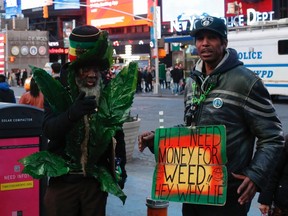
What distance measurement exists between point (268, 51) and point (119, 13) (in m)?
49.9

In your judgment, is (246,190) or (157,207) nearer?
(246,190)

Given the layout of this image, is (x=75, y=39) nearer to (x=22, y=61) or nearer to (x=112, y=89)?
(x=112, y=89)

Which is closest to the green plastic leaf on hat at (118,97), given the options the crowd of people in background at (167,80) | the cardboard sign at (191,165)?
the cardboard sign at (191,165)

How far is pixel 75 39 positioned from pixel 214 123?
3.28ft

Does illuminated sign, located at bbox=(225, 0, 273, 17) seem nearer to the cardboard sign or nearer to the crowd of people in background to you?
the crowd of people in background

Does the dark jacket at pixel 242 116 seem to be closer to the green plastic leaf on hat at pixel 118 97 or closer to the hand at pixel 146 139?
the hand at pixel 146 139

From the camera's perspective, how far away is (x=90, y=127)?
10.9 feet

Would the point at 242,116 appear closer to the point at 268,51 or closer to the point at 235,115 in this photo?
the point at 235,115

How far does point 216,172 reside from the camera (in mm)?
2938

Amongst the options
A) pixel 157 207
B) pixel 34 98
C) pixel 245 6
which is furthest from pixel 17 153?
pixel 245 6

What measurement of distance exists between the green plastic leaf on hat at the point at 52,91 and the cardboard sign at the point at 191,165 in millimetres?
600

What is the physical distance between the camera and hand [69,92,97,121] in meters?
3.05

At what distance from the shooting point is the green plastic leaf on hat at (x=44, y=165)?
3.19m

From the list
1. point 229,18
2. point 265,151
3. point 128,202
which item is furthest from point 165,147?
point 229,18
